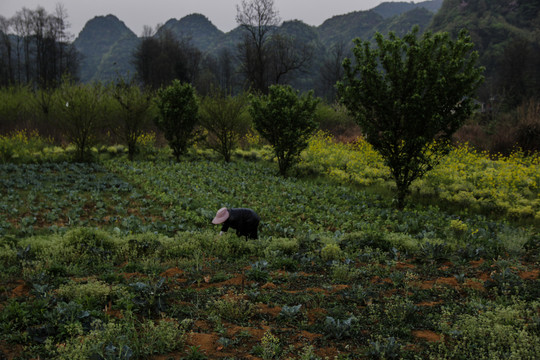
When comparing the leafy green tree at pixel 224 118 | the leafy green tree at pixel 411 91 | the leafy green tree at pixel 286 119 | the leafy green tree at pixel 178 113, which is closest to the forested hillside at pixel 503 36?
the leafy green tree at pixel 286 119

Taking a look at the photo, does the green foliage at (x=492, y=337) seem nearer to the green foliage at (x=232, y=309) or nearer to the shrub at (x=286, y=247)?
the green foliage at (x=232, y=309)

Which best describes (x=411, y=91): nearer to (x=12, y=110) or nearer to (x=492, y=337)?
(x=492, y=337)

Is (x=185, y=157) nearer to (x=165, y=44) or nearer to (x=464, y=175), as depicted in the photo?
(x=464, y=175)

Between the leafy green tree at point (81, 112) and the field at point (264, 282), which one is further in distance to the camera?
the leafy green tree at point (81, 112)

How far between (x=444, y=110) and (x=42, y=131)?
75.4 feet

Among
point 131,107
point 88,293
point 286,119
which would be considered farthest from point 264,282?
point 131,107

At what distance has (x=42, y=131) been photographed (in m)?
20.7

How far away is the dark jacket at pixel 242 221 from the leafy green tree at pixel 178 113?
1246cm

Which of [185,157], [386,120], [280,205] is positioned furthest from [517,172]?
[185,157]

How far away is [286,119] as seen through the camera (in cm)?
1388

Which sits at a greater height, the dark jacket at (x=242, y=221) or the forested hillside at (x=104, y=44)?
the forested hillside at (x=104, y=44)

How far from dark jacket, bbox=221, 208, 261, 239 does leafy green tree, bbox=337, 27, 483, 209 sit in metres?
5.33

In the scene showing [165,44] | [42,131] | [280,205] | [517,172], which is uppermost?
[165,44]

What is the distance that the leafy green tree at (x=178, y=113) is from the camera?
17359 millimetres
